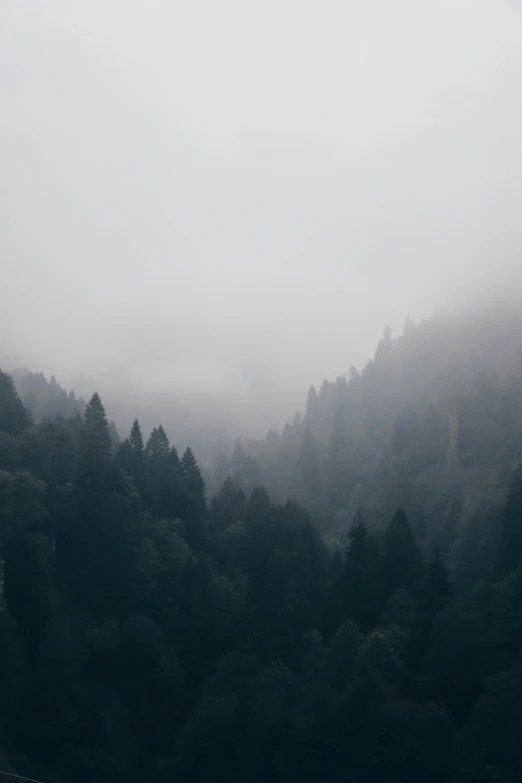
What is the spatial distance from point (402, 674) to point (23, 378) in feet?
424

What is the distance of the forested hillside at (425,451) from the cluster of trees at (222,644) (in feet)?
59.8

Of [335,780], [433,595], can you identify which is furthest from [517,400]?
[335,780]

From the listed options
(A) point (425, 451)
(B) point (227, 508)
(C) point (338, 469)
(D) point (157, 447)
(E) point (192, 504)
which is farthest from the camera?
(C) point (338, 469)

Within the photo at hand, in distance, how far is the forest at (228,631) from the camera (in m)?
54.5

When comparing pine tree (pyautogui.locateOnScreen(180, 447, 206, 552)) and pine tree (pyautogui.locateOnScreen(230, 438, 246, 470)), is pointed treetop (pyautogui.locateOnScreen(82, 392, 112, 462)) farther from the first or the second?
pine tree (pyautogui.locateOnScreen(230, 438, 246, 470))

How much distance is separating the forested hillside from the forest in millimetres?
1239

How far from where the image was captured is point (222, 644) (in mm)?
70000

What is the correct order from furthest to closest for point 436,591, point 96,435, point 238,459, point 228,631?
1. point 238,459
2. point 96,435
3. point 228,631
4. point 436,591

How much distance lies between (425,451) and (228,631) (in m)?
73.2

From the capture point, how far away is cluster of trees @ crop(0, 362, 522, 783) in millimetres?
54281

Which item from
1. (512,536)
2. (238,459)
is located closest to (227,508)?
(512,536)

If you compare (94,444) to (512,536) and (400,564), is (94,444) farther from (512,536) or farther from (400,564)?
(512,536)

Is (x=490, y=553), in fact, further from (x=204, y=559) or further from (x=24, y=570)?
(x=24, y=570)

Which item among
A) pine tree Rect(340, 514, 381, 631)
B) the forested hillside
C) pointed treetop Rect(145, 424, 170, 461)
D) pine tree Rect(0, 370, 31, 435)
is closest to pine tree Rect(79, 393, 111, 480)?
pine tree Rect(0, 370, 31, 435)
